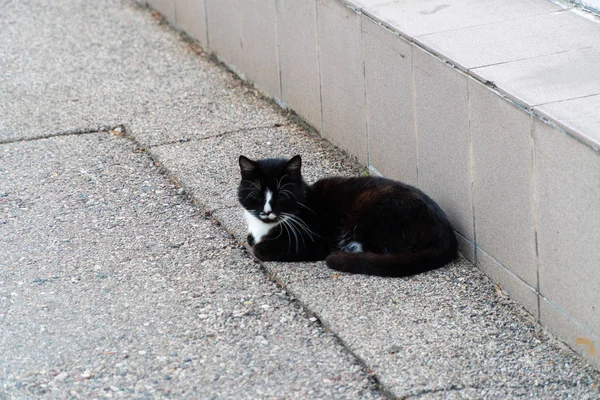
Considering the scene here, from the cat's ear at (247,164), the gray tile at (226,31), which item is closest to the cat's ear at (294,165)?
the cat's ear at (247,164)

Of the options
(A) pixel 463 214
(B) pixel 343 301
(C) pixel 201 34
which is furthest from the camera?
(C) pixel 201 34

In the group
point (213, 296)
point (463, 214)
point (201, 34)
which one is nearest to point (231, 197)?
point (213, 296)

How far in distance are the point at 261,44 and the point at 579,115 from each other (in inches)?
134

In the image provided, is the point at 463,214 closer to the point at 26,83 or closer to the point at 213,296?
the point at 213,296

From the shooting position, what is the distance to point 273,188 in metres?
4.42

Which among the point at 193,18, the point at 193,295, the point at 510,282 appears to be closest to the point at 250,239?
the point at 193,295

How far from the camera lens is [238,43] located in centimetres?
697

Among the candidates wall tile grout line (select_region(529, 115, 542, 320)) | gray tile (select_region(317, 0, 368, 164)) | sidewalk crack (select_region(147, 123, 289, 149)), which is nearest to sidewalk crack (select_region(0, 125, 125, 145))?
sidewalk crack (select_region(147, 123, 289, 149))

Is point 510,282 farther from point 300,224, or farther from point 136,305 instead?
point 136,305

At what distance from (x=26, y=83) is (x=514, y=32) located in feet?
13.3

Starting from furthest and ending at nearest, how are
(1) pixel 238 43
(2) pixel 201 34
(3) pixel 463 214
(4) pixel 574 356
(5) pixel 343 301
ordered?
(2) pixel 201 34 < (1) pixel 238 43 < (3) pixel 463 214 < (5) pixel 343 301 < (4) pixel 574 356

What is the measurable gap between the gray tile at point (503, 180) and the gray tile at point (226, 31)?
3.23m

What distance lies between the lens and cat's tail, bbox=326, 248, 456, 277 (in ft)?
13.6

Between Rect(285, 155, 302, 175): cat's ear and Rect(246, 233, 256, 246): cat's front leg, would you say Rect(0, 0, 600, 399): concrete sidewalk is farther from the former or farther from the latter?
Rect(285, 155, 302, 175): cat's ear
